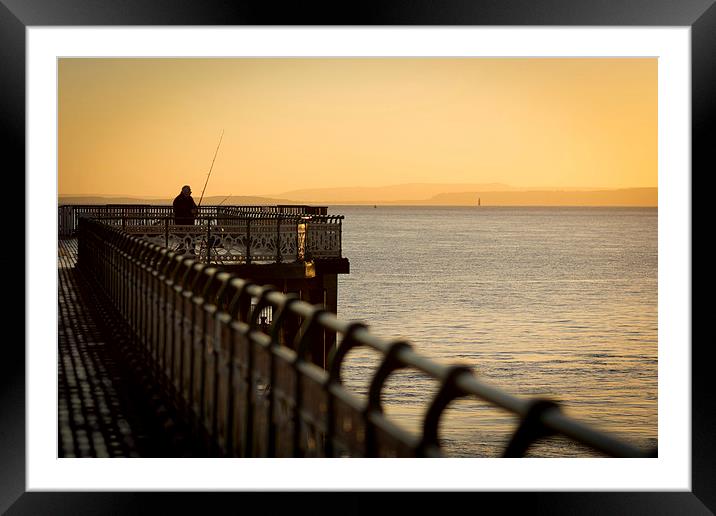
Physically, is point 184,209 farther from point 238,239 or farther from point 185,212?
point 238,239

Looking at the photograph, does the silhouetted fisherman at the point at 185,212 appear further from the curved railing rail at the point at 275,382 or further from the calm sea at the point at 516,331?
the curved railing rail at the point at 275,382

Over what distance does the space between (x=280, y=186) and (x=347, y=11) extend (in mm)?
69705

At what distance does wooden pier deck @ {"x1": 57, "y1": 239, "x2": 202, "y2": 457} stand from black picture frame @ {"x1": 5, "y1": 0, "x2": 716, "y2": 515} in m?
0.35

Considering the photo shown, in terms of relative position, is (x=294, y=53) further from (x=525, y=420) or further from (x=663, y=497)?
(x=525, y=420)

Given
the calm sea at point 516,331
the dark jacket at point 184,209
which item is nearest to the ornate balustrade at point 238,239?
the dark jacket at point 184,209

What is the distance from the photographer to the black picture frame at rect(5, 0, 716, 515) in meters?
7.90

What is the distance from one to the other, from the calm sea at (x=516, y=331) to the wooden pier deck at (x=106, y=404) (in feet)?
11.9

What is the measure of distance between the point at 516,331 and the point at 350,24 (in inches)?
1771

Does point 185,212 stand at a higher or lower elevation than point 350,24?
lower

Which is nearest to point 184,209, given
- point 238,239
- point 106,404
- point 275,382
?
point 238,239

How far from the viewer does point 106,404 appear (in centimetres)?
967

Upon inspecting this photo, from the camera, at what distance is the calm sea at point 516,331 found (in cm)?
3100

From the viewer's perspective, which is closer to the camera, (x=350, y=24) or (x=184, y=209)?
(x=350, y=24)

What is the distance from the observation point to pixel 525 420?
388 cm
